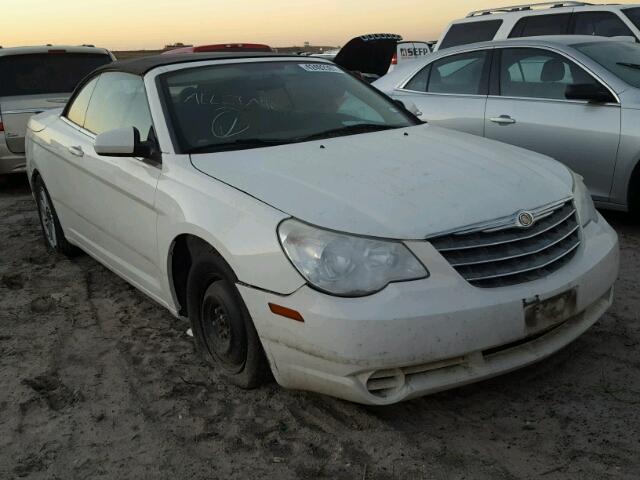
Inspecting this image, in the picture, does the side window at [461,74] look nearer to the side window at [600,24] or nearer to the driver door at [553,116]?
the driver door at [553,116]

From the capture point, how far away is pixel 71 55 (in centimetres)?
831

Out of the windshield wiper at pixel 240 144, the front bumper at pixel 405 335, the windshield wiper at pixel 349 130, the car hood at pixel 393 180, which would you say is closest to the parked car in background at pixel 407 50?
the windshield wiper at pixel 349 130

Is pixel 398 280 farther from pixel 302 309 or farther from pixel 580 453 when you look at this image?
pixel 580 453

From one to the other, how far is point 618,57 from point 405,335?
4236 mm

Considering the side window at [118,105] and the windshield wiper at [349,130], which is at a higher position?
the side window at [118,105]

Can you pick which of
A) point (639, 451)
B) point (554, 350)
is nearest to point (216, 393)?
point (554, 350)

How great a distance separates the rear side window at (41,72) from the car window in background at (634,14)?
21.2 ft

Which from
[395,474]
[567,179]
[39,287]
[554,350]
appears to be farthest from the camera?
[39,287]

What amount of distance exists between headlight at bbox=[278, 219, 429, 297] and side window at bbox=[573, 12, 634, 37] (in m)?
7.10

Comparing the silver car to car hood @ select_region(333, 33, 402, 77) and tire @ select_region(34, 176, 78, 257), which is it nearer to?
tire @ select_region(34, 176, 78, 257)

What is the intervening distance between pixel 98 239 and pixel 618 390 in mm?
2994

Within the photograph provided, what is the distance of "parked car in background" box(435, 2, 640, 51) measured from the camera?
8.49 meters

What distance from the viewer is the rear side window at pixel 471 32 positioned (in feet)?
30.3

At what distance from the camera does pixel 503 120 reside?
232 inches
